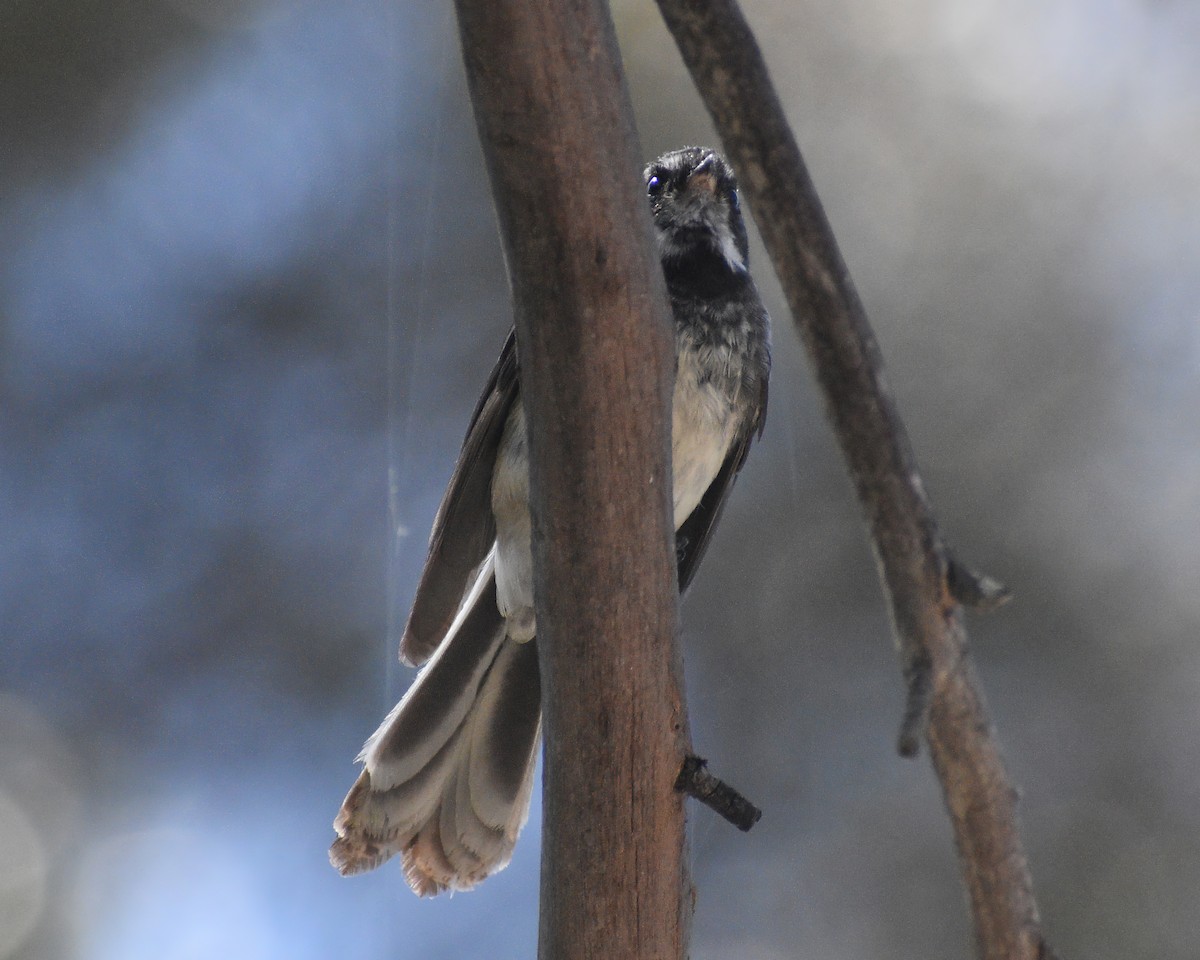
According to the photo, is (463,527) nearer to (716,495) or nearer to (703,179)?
(716,495)

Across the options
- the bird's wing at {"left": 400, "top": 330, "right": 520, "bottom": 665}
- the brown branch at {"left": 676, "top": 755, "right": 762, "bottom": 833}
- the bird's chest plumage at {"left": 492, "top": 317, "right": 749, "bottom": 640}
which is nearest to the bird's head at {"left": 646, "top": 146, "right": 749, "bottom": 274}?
the bird's chest plumage at {"left": 492, "top": 317, "right": 749, "bottom": 640}

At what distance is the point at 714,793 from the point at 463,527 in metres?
0.93

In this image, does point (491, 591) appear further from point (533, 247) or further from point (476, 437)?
point (533, 247)

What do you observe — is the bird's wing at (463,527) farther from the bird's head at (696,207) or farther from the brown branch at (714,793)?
the brown branch at (714,793)

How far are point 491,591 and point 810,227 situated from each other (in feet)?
3.78

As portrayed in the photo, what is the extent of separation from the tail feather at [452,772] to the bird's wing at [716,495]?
16.2 inches

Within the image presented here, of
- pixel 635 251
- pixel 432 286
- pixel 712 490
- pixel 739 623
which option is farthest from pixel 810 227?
pixel 432 286

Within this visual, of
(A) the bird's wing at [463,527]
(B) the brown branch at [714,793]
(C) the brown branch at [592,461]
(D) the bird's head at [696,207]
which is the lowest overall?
(B) the brown branch at [714,793]

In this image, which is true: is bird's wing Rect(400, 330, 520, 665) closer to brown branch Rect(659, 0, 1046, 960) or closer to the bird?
the bird

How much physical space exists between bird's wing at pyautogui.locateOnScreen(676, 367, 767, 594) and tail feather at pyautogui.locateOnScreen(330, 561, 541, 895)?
0.41 metres

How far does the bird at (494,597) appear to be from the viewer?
208 cm

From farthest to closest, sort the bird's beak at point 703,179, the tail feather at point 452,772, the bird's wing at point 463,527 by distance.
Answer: the bird's beak at point 703,179 → the bird's wing at point 463,527 → the tail feather at point 452,772

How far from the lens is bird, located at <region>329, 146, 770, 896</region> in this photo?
2.08m

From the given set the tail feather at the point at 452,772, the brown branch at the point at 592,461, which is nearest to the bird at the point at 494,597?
the tail feather at the point at 452,772
